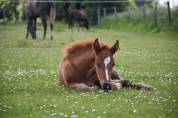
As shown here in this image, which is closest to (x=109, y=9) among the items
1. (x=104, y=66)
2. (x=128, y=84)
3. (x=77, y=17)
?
(x=77, y=17)

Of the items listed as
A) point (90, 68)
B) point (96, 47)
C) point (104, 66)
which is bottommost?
point (90, 68)

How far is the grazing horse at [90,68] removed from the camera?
10.8 m

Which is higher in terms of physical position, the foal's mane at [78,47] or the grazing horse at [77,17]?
the foal's mane at [78,47]

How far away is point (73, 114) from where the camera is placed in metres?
8.50

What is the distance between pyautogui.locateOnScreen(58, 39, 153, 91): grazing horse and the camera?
35.5 feet

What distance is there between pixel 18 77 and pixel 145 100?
4.75 m

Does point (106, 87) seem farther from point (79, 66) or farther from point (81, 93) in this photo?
point (79, 66)

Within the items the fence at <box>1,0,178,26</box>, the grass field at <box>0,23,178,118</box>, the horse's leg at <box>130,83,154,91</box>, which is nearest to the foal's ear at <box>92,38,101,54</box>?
the grass field at <box>0,23,178,118</box>

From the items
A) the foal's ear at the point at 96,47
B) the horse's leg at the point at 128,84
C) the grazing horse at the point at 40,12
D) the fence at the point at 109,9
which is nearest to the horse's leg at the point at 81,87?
the horse's leg at the point at 128,84

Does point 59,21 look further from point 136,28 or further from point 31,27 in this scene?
point 31,27

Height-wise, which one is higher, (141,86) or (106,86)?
(106,86)

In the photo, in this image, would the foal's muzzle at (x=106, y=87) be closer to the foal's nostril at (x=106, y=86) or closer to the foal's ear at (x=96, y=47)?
the foal's nostril at (x=106, y=86)

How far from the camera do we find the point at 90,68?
11.4 meters

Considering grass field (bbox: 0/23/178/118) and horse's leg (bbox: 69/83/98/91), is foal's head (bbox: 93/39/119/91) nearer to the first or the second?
grass field (bbox: 0/23/178/118)
